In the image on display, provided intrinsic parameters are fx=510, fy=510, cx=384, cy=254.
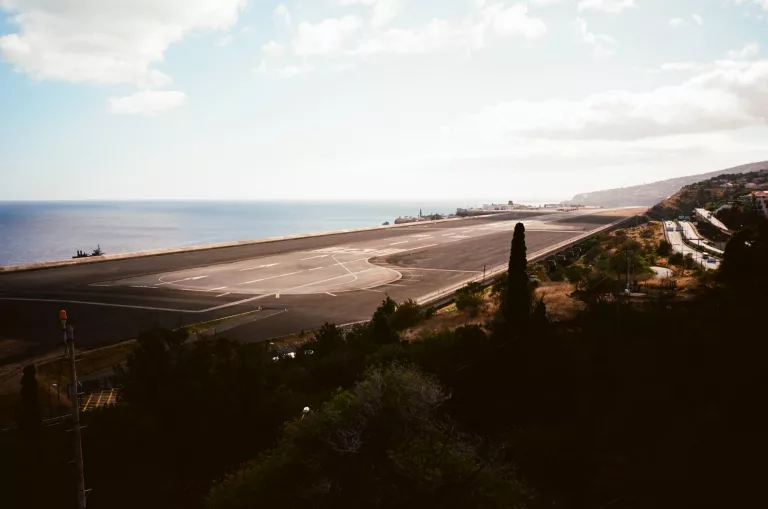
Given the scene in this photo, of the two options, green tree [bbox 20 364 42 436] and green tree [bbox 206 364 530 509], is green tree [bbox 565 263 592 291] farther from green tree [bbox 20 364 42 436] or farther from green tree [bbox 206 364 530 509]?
green tree [bbox 20 364 42 436]

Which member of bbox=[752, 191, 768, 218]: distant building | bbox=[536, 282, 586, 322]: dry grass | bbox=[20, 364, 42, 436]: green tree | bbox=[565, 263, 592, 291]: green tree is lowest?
bbox=[536, 282, 586, 322]: dry grass

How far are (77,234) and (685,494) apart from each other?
212096 mm

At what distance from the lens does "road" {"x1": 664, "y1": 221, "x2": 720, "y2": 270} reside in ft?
166

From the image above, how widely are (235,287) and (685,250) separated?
54206 mm

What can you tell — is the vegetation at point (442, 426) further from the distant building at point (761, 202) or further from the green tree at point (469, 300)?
the distant building at point (761, 202)

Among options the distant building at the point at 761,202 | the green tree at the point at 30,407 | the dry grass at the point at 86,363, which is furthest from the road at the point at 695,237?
the green tree at the point at 30,407

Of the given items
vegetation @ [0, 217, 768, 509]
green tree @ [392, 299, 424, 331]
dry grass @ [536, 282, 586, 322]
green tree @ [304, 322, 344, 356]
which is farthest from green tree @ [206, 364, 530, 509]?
green tree @ [392, 299, 424, 331]

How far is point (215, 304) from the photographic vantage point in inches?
1390

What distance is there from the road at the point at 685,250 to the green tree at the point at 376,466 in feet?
151

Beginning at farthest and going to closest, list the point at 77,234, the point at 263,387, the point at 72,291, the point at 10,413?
the point at 77,234 → the point at 72,291 → the point at 10,413 → the point at 263,387

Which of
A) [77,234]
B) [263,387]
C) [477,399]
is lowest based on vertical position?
[477,399]

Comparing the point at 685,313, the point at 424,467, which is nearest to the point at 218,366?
the point at 424,467

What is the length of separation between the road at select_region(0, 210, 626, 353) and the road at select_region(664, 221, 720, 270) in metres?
17.6

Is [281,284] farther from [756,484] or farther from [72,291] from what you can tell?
[756,484]
